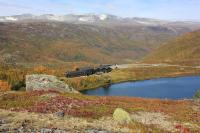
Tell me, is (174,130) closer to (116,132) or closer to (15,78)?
(116,132)

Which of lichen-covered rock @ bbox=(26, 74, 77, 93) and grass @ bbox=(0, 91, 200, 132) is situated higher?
lichen-covered rock @ bbox=(26, 74, 77, 93)

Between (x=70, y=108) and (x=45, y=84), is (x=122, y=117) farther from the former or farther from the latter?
(x=45, y=84)

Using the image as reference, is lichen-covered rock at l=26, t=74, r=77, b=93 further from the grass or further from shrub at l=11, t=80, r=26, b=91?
shrub at l=11, t=80, r=26, b=91

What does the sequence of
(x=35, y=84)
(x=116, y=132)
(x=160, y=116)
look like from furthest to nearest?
1. (x=35, y=84)
2. (x=160, y=116)
3. (x=116, y=132)

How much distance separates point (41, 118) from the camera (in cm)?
3781

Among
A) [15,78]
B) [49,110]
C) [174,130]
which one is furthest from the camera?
[15,78]

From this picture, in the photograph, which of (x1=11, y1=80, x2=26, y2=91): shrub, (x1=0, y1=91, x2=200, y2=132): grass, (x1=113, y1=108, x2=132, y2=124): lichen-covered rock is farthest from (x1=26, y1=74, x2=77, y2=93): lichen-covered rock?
(x1=11, y1=80, x2=26, y2=91): shrub

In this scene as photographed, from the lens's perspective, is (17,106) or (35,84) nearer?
(17,106)

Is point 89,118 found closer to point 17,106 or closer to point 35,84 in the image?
point 17,106

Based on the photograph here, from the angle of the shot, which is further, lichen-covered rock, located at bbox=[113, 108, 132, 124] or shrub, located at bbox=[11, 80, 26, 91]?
shrub, located at bbox=[11, 80, 26, 91]

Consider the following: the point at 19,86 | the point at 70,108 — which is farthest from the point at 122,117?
the point at 19,86

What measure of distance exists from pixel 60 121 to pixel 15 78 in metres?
159

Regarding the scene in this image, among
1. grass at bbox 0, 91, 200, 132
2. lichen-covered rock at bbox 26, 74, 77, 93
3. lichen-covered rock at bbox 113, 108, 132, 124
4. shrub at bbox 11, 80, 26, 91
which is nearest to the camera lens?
lichen-covered rock at bbox 113, 108, 132, 124

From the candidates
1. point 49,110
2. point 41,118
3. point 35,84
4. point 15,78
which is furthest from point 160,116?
point 15,78
